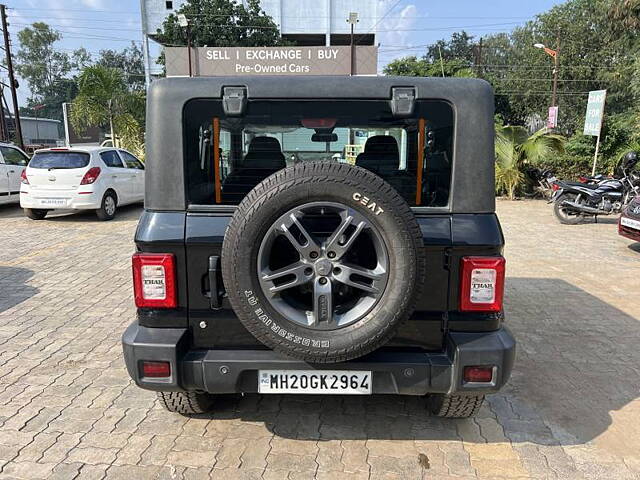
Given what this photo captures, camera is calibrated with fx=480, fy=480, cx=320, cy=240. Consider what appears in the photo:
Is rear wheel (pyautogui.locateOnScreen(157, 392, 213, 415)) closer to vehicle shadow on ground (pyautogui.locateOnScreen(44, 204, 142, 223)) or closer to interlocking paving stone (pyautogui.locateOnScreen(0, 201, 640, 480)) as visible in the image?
interlocking paving stone (pyautogui.locateOnScreen(0, 201, 640, 480))

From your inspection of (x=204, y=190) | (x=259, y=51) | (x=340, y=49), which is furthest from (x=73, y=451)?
(x=340, y=49)

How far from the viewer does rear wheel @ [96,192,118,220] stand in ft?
35.1

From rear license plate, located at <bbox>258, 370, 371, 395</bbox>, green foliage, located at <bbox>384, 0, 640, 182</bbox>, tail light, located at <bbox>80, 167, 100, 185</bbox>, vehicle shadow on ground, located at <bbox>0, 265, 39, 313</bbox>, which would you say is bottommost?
vehicle shadow on ground, located at <bbox>0, 265, 39, 313</bbox>

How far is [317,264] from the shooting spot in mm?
2199

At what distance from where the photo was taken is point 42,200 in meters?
10.1

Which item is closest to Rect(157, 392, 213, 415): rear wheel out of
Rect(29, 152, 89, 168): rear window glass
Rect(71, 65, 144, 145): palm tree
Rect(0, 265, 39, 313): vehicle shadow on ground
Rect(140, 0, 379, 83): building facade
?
Rect(0, 265, 39, 313): vehicle shadow on ground

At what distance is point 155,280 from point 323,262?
90 cm

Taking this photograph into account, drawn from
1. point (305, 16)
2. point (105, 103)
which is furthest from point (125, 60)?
point (105, 103)

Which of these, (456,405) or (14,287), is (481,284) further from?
(14,287)

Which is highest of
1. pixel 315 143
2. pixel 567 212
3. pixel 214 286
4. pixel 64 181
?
pixel 315 143

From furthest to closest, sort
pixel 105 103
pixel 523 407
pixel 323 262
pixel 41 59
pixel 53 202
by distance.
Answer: pixel 41 59 → pixel 105 103 → pixel 53 202 → pixel 523 407 → pixel 323 262

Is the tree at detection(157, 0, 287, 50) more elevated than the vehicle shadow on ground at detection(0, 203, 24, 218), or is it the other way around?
the tree at detection(157, 0, 287, 50)

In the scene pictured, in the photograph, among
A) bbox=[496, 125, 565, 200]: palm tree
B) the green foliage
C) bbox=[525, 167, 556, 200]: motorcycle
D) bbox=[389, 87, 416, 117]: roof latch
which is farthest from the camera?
the green foliage

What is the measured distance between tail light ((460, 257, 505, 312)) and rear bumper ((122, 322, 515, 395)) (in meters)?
0.16
